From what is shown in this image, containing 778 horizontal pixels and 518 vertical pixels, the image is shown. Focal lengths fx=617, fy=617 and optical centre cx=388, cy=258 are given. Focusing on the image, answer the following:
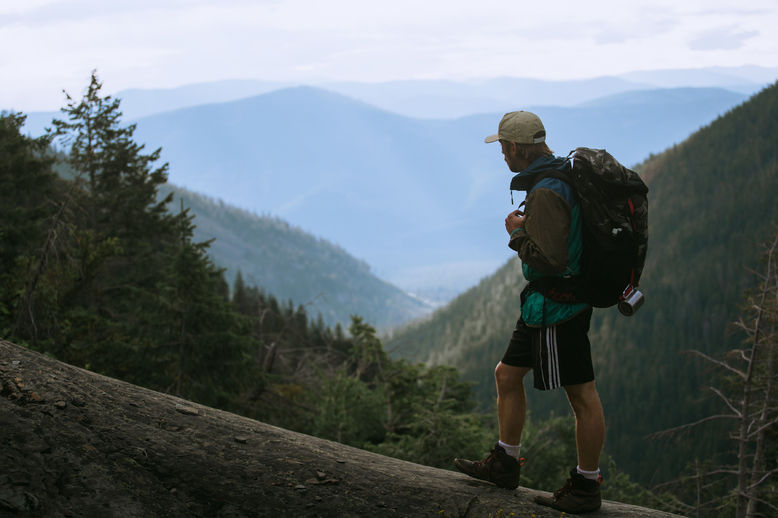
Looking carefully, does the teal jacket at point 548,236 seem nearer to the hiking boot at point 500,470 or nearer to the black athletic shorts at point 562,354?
the black athletic shorts at point 562,354

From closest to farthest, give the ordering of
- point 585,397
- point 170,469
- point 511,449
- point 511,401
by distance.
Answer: point 170,469
point 585,397
point 511,401
point 511,449

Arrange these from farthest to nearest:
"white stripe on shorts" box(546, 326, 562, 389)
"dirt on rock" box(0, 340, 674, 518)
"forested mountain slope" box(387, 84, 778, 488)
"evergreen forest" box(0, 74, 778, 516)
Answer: "forested mountain slope" box(387, 84, 778, 488), "evergreen forest" box(0, 74, 778, 516), "white stripe on shorts" box(546, 326, 562, 389), "dirt on rock" box(0, 340, 674, 518)

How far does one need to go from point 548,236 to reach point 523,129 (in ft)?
2.83

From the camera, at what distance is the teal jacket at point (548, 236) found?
440cm

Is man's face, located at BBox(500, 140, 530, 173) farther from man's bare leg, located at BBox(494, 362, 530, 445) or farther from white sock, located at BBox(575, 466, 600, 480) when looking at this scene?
white sock, located at BBox(575, 466, 600, 480)

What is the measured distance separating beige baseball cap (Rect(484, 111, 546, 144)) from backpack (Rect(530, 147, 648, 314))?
0.97 feet

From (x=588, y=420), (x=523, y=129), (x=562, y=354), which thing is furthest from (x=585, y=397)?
(x=523, y=129)

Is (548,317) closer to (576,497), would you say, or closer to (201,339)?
(576,497)

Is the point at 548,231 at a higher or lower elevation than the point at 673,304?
lower

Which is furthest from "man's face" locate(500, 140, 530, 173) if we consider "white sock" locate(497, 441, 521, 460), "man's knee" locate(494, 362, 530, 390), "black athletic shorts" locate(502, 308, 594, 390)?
"white sock" locate(497, 441, 521, 460)

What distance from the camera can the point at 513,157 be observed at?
480 centimetres

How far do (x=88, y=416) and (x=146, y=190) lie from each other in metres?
24.0

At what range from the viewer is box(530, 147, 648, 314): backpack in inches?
172

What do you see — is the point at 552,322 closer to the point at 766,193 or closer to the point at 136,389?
the point at 136,389
